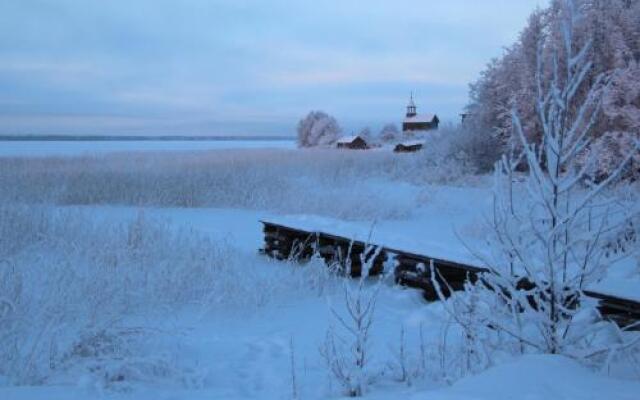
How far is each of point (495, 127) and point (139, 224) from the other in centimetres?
1458

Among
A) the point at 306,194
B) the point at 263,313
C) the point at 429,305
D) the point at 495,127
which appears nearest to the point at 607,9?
the point at 495,127

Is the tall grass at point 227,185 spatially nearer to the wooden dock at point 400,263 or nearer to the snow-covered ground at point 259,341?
the snow-covered ground at point 259,341

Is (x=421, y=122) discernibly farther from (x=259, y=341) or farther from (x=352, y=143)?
(x=259, y=341)

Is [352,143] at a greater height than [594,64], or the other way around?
[594,64]

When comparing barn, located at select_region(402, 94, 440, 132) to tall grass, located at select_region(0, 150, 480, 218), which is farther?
barn, located at select_region(402, 94, 440, 132)

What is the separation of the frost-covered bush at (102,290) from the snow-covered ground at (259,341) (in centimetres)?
2

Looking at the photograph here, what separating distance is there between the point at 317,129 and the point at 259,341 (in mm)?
56716

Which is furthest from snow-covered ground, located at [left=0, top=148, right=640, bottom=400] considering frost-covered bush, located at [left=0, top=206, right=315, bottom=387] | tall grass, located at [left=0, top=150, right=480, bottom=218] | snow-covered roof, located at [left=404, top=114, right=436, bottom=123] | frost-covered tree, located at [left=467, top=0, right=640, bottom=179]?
snow-covered roof, located at [left=404, top=114, right=436, bottom=123]

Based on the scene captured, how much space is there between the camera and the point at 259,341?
5.12 meters

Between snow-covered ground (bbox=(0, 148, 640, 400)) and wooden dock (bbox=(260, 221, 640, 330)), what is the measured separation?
0.19 metres

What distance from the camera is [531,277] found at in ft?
11.2

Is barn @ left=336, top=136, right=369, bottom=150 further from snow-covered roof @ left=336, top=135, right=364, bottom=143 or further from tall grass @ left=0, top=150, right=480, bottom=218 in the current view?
tall grass @ left=0, top=150, right=480, bottom=218

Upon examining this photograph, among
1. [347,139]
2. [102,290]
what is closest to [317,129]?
[347,139]

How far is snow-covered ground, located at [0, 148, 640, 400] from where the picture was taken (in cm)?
303
